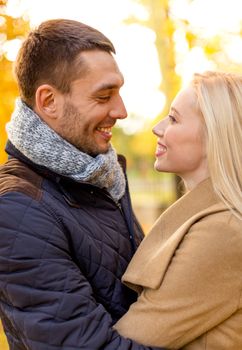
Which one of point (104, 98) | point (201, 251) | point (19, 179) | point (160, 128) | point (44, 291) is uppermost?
point (104, 98)

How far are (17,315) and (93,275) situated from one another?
0.31 metres

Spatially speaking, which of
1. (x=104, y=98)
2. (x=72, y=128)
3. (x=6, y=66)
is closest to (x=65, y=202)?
(x=72, y=128)

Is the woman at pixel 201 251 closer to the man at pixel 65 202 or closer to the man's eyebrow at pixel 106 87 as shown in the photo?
the man at pixel 65 202

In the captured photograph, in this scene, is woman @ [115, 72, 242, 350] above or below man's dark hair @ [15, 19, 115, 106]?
below

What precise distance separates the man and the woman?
13cm

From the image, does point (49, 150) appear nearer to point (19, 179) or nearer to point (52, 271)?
point (19, 179)

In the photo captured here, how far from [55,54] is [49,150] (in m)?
0.37

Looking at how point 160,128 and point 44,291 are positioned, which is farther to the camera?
point 160,128

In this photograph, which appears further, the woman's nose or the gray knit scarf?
the woman's nose

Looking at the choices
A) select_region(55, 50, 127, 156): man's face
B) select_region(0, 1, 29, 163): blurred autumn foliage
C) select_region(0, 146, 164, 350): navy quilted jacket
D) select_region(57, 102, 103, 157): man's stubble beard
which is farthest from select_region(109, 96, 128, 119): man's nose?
select_region(0, 1, 29, 163): blurred autumn foliage

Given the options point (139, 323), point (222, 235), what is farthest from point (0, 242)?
point (222, 235)

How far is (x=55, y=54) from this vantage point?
7.93ft

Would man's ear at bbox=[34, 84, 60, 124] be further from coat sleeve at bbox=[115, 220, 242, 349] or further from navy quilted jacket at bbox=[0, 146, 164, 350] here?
coat sleeve at bbox=[115, 220, 242, 349]

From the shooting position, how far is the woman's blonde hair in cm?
235
